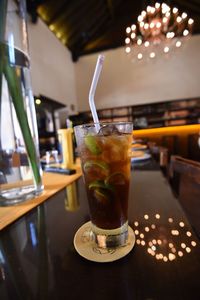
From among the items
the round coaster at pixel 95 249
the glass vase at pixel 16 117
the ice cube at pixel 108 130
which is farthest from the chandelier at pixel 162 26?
the round coaster at pixel 95 249

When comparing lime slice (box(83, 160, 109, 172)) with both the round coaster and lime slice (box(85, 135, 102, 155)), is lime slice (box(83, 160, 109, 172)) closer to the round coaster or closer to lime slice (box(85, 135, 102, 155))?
lime slice (box(85, 135, 102, 155))

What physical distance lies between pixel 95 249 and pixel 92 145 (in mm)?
174

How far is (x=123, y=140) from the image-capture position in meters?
0.33

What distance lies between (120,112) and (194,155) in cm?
303

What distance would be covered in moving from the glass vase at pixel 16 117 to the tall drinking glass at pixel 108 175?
302mm

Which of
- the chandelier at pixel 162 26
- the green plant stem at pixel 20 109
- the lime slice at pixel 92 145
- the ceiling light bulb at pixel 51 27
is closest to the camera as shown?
the lime slice at pixel 92 145

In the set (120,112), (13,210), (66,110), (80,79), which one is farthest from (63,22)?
(13,210)

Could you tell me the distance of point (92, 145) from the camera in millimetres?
324

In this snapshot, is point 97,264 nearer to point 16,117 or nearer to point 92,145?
point 92,145

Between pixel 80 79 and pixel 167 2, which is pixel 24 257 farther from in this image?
pixel 80 79

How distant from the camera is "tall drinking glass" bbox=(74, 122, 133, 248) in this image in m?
0.32

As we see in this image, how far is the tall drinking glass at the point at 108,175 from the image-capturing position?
0.32 m

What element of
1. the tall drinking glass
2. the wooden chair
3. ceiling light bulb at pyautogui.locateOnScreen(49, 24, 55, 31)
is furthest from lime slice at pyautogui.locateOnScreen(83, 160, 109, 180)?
ceiling light bulb at pyautogui.locateOnScreen(49, 24, 55, 31)

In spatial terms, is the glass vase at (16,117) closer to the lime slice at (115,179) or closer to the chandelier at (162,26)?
the lime slice at (115,179)
